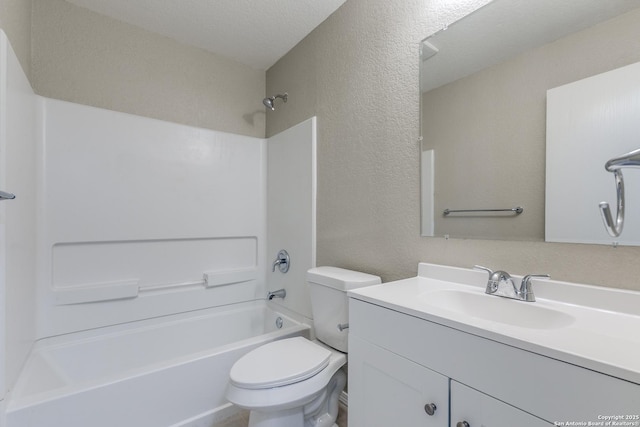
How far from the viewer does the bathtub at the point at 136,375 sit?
1127 millimetres

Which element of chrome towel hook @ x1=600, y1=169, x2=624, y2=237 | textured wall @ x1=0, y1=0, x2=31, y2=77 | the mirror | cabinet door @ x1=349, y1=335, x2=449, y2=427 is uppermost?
textured wall @ x1=0, y1=0, x2=31, y2=77

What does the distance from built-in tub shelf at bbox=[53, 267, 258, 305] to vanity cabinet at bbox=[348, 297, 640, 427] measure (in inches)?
55.2

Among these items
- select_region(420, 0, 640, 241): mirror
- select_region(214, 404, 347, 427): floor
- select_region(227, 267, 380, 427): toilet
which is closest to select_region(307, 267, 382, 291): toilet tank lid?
select_region(227, 267, 380, 427): toilet

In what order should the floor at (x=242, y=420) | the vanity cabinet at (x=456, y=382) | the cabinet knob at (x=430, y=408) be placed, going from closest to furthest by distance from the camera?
1. the vanity cabinet at (x=456, y=382)
2. the cabinet knob at (x=430, y=408)
3. the floor at (x=242, y=420)

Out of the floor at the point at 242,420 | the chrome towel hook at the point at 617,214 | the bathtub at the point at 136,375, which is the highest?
the chrome towel hook at the point at 617,214

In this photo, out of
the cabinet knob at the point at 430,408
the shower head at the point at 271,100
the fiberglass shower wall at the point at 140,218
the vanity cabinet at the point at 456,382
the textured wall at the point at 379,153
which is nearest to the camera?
the vanity cabinet at the point at 456,382

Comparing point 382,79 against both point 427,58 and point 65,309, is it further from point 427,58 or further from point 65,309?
point 65,309

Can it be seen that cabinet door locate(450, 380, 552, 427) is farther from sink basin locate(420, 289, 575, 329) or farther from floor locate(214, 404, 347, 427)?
floor locate(214, 404, 347, 427)

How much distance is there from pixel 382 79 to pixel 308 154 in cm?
69

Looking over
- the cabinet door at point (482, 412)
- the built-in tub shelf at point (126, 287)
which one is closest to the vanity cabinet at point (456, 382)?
the cabinet door at point (482, 412)

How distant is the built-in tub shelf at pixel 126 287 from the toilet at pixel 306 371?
0.91 metres

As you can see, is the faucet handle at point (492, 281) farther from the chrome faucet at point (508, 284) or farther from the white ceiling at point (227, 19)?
the white ceiling at point (227, 19)

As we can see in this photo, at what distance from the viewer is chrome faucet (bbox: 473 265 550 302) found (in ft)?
3.05

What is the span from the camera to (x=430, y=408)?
786mm
